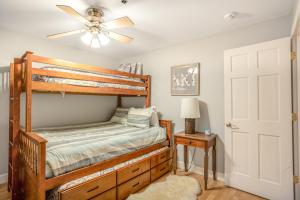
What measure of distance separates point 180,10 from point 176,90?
Result: 1466 millimetres

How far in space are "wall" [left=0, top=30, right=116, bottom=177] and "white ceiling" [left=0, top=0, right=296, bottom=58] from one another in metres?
0.21

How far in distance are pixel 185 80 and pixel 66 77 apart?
6.35 ft

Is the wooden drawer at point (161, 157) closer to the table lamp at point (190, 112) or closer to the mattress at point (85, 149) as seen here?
the mattress at point (85, 149)

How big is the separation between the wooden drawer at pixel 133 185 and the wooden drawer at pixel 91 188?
0.52 feet

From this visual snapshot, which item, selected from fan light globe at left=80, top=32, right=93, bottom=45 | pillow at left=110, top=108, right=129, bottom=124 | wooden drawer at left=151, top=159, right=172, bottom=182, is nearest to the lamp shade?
wooden drawer at left=151, top=159, right=172, bottom=182

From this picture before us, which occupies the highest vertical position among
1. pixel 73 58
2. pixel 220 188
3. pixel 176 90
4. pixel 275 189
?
pixel 73 58

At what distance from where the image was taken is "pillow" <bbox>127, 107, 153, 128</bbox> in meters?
2.97

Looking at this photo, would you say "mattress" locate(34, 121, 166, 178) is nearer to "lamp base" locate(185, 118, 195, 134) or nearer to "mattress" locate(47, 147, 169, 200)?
"mattress" locate(47, 147, 169, 200)

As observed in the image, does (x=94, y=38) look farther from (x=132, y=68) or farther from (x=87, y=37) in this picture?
(x=132, y=68)

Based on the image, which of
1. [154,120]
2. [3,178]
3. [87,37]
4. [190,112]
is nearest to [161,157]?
[154,120]

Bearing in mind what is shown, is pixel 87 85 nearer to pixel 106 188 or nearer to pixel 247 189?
pixel 106 188

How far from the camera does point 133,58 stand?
3.91 m

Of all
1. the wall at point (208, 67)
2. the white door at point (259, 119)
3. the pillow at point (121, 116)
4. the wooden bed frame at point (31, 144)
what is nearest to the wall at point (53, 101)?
the pillow at point (121, 116)

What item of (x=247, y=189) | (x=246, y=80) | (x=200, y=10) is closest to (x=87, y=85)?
(x=200, y=10)
